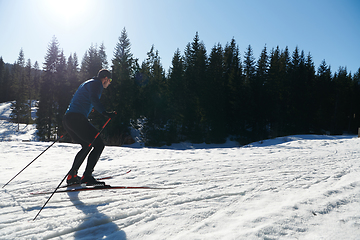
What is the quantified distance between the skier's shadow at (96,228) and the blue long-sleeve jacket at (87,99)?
1.68 metres

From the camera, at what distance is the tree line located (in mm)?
25422

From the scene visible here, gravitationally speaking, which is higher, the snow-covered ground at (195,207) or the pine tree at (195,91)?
the pine tree at (195,91)

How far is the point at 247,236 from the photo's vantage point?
199cm

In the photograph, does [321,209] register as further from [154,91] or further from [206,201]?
[154,91]

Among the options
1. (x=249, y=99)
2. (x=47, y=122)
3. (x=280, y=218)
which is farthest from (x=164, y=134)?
(x=280, y=218)

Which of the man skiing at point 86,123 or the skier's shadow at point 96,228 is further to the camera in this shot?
the man skiing at point 86,123

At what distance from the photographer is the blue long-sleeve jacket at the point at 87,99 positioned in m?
3.57

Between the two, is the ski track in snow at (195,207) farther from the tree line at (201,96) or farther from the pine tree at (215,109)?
the pine tree at (215,109)

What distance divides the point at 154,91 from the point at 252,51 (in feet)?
72.2

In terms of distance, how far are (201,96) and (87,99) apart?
25.0m

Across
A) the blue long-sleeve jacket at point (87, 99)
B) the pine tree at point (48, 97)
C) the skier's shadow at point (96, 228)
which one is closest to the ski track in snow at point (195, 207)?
the skier's shadow at point (96, 228)

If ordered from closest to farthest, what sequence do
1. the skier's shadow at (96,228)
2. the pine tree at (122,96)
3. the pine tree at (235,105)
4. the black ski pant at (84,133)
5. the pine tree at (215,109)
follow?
the skier's shadow at (96,228) → the black ski pant at (84,133) → the pine tree at (122,96) → the pine tree at (215,109) → the pine tree at (235,105)

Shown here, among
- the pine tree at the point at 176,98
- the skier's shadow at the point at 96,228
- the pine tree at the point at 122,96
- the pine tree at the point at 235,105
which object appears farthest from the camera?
the pine tree at the point at 235,105

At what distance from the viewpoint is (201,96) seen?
28.0 meters
